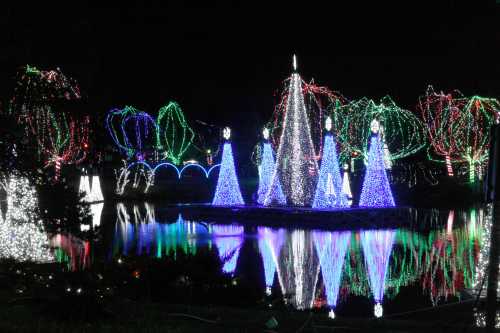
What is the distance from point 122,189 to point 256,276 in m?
32.4

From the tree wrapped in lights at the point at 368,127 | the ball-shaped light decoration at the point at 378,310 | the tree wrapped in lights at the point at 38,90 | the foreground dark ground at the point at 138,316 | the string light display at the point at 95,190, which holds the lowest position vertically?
the ball-shaped light decoration at the point at 378,310

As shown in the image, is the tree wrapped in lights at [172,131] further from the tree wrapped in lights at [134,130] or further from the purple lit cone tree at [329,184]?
the purple lit cone tree at [329,184]

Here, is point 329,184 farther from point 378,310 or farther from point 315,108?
point 378,310

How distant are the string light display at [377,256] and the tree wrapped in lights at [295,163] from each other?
5251 mm

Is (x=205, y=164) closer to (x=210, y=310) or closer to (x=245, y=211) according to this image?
(x=245, y=211)

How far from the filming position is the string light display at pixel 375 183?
2527cm

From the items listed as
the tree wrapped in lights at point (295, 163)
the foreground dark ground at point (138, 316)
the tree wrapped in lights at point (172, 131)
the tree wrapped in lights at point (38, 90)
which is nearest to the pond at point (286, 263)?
the foreground dark ground at point (138, 316)

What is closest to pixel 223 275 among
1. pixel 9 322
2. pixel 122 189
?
pixel 9 322

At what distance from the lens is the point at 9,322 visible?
5980 mm

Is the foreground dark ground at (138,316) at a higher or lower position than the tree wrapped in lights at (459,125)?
lower

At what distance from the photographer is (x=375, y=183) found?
1005 inches

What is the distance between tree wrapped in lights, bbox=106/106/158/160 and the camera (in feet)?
143

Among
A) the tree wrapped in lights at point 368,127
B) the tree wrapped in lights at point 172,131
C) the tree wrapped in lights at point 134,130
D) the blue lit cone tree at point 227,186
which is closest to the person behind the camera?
the blue lit cone tree at point 227,186

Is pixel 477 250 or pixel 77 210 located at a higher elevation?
pixel 77 210
